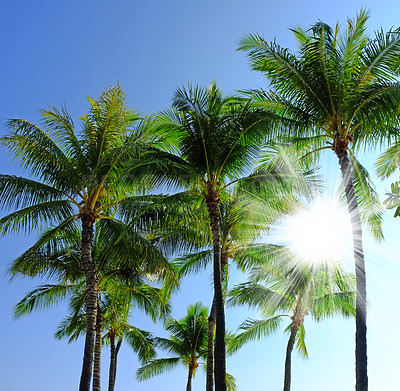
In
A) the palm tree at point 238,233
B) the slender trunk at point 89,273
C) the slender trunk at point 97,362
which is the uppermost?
the palm tree at point 238,233

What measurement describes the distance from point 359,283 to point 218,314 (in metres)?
3.82

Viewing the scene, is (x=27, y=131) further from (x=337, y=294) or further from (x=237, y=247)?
(x=337, y=294)

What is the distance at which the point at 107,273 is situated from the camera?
1759 cm

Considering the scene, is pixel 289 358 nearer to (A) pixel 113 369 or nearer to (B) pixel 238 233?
(B) pixel 238 233

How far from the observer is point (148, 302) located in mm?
20109

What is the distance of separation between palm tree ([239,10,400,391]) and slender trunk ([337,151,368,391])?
2 centimetres

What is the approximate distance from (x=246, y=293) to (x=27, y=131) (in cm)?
1021

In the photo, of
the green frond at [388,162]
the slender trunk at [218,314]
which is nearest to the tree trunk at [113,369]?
the slender trunk at [218,314]

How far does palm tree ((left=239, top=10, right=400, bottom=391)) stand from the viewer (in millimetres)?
11500

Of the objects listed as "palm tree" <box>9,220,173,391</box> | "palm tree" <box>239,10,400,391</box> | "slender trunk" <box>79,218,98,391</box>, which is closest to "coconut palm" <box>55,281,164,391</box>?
"palm tree" <box>9,220,173,391</box>

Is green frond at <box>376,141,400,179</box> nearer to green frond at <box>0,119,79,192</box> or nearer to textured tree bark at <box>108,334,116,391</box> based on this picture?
green frond at <box>0,119,79,192</box>

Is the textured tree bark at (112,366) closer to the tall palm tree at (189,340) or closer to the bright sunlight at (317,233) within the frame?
the tall palm tree at (189,340)

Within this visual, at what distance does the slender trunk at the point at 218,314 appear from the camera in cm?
1210

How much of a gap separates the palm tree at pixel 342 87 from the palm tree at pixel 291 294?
539 cm
